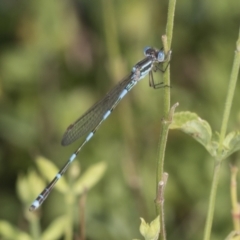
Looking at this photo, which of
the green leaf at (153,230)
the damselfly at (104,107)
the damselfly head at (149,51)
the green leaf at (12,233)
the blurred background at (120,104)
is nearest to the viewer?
the green leaf at (153,230)

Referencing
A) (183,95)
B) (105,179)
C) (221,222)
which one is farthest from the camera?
(183,95)

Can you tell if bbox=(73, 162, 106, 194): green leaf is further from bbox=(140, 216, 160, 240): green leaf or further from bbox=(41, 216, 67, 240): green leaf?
bbox=(140, 216, 160, 240): green leaf

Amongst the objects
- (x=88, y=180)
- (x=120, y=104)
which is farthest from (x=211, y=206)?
(x=120, y=104)

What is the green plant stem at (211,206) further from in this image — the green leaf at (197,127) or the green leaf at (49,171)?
the green leaf at (49,171)

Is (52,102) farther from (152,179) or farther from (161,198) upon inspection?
(161,198)

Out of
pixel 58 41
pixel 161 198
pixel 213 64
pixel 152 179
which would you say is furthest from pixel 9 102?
pixel 161 198

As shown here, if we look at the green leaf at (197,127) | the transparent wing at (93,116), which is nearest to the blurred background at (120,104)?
the transparent wing at (93,116)
